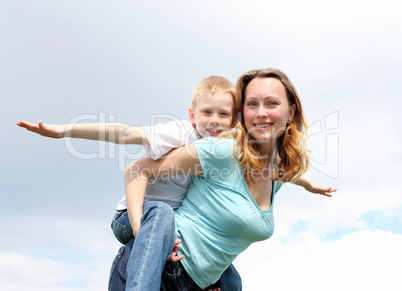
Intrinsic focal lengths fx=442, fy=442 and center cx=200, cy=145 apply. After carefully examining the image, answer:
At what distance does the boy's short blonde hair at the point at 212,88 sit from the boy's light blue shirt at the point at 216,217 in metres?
0.97

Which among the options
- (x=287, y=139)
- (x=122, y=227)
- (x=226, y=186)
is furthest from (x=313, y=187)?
(x=122, y=227)

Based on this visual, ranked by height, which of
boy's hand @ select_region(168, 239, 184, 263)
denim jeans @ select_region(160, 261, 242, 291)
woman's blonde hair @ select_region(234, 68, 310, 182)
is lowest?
denim jeans @ select_region(160, 261, 242, 291)

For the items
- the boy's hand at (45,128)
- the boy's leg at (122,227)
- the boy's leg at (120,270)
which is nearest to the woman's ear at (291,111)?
the boy's leg at (122,227)

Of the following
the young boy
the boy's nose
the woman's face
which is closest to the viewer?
the young boy

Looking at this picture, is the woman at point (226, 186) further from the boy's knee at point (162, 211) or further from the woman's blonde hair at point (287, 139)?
the boy's knee at point (162, 211)

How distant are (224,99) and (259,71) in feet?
1.74

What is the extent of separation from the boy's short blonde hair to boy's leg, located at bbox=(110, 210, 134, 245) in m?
1.45

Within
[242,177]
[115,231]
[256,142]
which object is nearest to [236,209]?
[242,177]

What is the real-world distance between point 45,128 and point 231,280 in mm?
2241

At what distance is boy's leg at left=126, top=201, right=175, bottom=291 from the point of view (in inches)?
125

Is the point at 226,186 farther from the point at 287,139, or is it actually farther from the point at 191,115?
the point at 191,115

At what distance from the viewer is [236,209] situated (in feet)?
11.8

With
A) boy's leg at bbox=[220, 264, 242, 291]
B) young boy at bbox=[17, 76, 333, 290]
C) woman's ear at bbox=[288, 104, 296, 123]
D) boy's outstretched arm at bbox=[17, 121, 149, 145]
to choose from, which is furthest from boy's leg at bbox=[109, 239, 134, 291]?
woman's ear at bbox=[288, 104, 296, 123]

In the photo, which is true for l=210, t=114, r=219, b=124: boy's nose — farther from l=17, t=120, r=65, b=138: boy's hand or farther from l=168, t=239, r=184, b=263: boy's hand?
l=17, t=120, r=65, b=138: boy's hand
